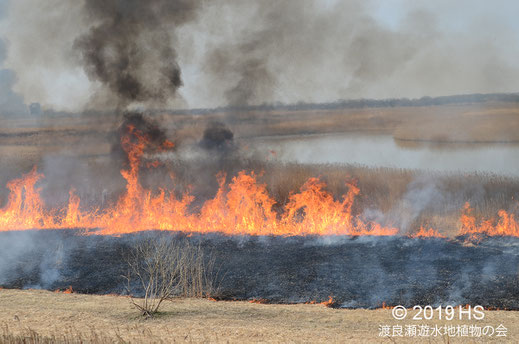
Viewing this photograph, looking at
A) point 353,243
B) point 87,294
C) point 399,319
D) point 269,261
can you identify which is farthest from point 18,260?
point 399,319

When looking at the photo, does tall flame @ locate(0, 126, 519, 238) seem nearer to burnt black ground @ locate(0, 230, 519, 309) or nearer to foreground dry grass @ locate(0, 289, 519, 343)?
burnt black ground @ locate(0, 230, 519, 309)

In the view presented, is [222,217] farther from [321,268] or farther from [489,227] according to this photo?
[489,227]

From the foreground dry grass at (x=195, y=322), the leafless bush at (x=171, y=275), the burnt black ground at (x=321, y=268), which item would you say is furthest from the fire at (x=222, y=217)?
the foreground dry grass at (x=195, y=322)

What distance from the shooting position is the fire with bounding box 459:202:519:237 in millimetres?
18141

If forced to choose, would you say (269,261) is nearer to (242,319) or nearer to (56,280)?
(242,319)

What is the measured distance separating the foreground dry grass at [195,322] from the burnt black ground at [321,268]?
1.24m

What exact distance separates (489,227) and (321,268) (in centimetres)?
711

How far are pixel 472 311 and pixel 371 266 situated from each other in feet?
12.6

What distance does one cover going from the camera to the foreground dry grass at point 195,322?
420 inches

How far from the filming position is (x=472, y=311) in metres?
12.5

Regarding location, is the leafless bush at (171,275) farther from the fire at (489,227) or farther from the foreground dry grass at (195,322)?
the fire at (489,227)

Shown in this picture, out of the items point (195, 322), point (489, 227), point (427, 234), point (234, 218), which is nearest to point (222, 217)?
point (234, 218)

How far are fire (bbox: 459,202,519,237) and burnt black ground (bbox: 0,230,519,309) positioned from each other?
84 centimetres

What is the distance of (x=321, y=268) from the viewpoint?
635 inches
